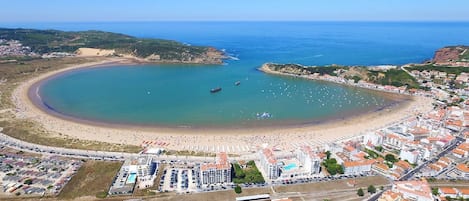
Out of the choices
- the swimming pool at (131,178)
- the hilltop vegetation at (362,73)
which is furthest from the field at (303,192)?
the hilltop vegetation at (362,73)

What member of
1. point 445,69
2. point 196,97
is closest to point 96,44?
point 196,97

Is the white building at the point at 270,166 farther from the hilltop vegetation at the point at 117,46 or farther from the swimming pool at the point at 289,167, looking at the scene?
the hilltop vegetation at the point at 117,46

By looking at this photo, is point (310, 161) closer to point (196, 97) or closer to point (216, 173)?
point (216, 173)

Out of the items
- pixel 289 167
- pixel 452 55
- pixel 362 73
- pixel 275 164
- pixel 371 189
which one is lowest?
pixel 371 189

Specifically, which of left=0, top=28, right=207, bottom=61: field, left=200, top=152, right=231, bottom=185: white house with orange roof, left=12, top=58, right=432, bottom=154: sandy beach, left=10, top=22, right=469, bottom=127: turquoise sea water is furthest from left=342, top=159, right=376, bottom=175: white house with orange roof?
left=0, top=28, right=207, bottom=61: field

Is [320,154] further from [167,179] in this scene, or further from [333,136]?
[167,179]

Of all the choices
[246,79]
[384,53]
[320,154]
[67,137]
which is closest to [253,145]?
[320,154]
